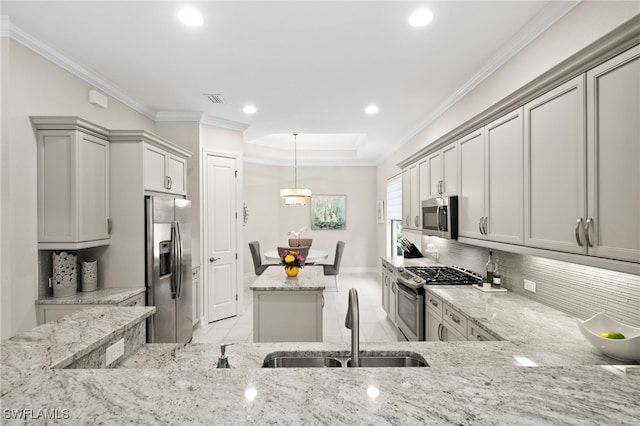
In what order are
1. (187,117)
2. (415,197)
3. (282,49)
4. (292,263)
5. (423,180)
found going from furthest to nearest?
(187,117) → (415,197) → (423,180) → (292,263) → (282,49)

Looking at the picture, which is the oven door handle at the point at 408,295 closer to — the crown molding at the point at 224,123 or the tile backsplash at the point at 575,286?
the tile backsplash at the point at 575,286

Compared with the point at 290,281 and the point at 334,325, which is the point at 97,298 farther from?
the point at 334,325

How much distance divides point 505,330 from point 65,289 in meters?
3.28

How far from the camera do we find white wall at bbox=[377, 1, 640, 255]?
1.72 m

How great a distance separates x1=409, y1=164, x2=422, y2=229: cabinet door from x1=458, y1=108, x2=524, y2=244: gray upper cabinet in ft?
3.59

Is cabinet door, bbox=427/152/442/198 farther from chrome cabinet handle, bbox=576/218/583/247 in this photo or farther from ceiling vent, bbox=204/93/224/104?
ceiling vent, bbox=204/93/224/104

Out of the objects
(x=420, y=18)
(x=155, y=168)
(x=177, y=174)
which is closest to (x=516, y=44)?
(x=420, y=18)

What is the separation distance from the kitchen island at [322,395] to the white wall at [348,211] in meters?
6.74

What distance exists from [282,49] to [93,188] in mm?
2040

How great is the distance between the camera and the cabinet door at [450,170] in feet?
9.90

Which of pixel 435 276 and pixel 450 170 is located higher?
A: pixel 450 170

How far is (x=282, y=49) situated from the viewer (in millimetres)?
2648

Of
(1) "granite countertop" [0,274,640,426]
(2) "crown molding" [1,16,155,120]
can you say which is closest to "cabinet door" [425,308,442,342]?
(1) "granite countertop" [0,274,640,426]

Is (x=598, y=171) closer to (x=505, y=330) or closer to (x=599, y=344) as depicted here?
(x=599, y=344)
